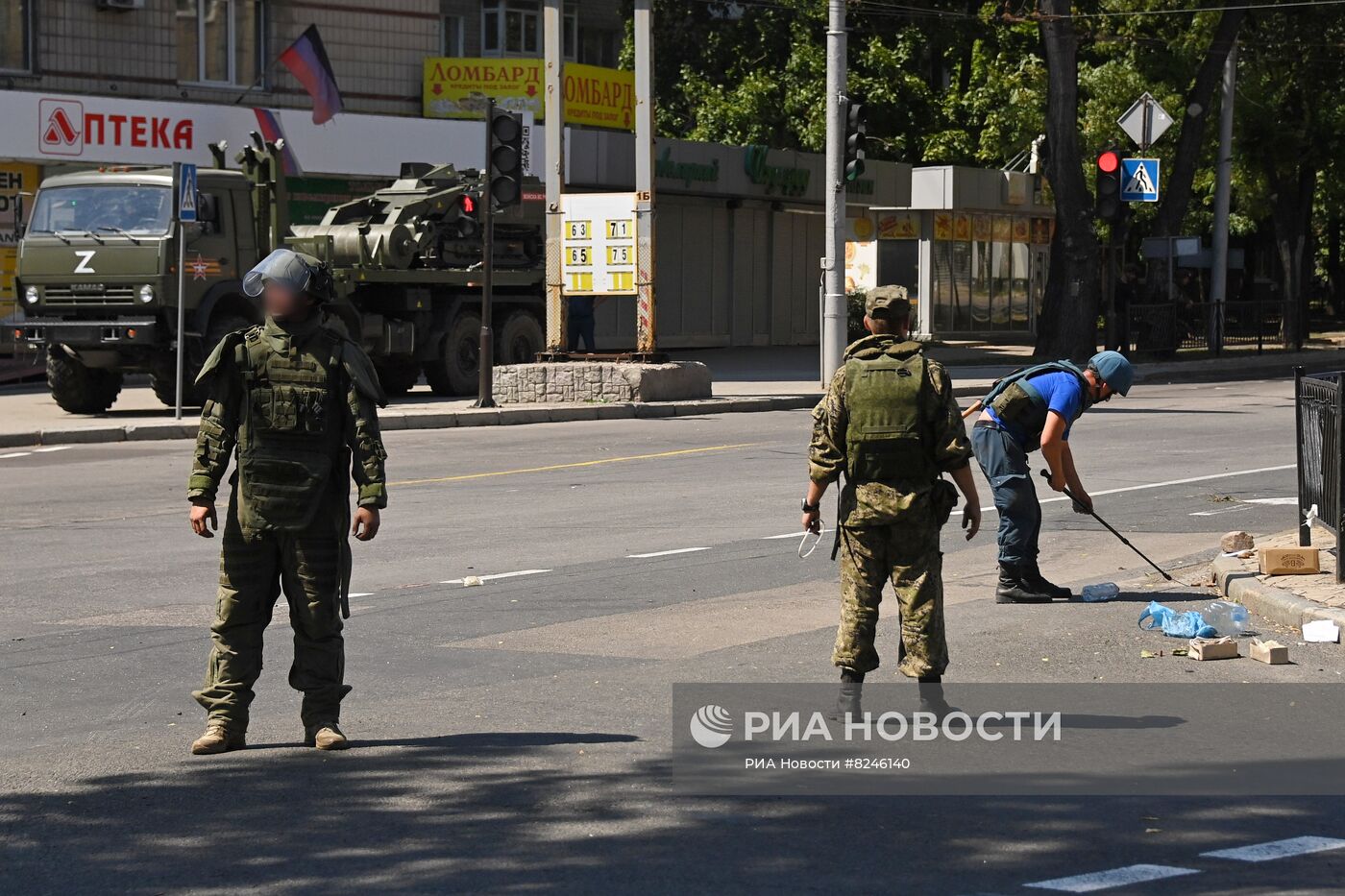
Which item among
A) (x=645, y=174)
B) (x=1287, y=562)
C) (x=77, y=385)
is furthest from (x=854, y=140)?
(x=1287, y=562)

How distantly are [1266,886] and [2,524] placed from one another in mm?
10003

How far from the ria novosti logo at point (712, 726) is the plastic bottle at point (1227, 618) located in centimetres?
289

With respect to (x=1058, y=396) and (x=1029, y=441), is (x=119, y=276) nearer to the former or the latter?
(x=1029, y=441)

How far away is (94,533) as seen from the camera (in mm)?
12383

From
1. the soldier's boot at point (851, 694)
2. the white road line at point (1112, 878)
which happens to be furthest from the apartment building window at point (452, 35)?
the white road line at point (1112, 878)

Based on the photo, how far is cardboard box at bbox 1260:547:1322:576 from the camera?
9.91m

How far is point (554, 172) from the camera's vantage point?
2450cm

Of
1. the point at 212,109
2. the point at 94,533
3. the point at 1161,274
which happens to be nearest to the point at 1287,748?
the point at 94,533

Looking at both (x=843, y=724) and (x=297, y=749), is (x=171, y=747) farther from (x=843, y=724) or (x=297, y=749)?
(x=843, y=724)

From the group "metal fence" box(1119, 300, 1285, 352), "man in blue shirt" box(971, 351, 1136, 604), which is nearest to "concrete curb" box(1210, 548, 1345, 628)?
"man in blue shirt" box(971, 351, 1136, 604)

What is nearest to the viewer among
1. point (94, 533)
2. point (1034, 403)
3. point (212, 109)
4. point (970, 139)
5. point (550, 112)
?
point (1034, 403)

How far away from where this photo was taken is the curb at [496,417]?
19188 millimetres

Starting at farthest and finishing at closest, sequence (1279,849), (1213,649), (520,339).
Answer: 1. (520,339)
2. (1213,649)
3. (1279,849)

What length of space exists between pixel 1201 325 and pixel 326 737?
31765 mm
